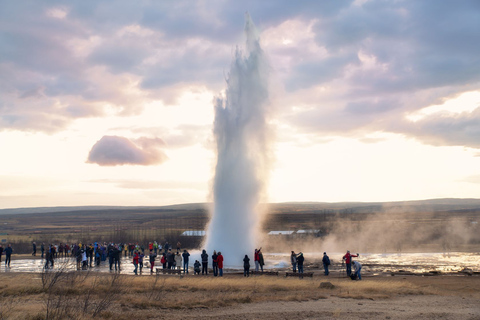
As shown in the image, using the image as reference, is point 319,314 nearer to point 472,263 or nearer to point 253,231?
point 253,231

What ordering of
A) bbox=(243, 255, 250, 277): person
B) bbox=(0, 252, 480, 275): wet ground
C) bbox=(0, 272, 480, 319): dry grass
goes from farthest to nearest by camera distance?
bbox=(0, 252, 480, 275): wet ground
bbox=(243, 255, 250, 277): person
bbox=(0, 272, 480, 319): dry grass

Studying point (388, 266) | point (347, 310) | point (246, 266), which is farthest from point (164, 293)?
point (388, 266)

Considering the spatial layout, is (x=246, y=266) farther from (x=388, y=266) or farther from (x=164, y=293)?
(x=388, y=266)

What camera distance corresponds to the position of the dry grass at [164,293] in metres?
12.2

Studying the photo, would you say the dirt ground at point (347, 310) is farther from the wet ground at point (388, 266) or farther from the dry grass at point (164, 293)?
the wet ground at point (388, 266)

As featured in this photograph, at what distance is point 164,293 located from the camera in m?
16.4

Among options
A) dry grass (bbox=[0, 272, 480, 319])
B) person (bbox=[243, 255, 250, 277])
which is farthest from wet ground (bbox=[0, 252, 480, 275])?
dry grass (bbox=[0, 272, 480, 319])

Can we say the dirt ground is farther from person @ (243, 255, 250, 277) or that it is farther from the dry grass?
person @ (243, 255, 250, 277)

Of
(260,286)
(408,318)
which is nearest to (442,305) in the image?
(408,318)

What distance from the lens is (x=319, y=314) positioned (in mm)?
12875

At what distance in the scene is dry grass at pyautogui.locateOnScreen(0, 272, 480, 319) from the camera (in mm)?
12156

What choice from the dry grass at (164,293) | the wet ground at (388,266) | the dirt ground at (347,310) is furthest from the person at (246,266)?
the dirt ground at (347,310)

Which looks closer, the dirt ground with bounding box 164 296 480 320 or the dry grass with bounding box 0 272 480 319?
the dry grass with bounding box 0 272 480 319

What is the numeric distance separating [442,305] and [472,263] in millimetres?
18703
